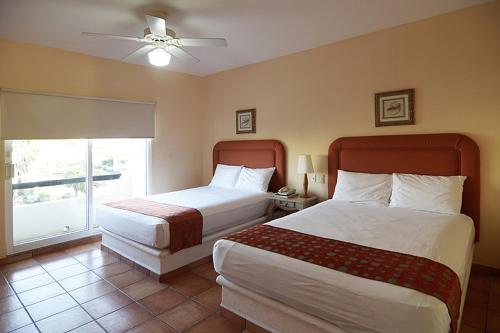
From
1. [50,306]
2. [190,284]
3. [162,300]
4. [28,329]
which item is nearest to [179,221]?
[190,284]

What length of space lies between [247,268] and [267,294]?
204mm

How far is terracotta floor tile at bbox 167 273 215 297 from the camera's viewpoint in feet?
8.80

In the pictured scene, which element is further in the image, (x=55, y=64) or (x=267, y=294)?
(x=55, y=64)

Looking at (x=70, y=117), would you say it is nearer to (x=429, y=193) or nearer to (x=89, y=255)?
(x=89, y=255)

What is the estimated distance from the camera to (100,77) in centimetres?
399

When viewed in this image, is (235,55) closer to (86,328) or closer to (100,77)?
(100,77)

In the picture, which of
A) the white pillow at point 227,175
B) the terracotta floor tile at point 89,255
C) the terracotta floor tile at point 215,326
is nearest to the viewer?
the terracotta floor tile at point 215,326

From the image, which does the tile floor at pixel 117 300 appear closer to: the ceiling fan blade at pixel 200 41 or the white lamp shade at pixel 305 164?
the white lamp shade at pixel 305 164

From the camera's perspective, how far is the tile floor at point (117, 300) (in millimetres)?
2170

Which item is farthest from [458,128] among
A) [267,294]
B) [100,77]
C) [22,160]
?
[22,160]

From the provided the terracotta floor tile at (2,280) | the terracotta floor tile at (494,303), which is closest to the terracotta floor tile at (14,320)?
the terracotta floor tile at (2,280)

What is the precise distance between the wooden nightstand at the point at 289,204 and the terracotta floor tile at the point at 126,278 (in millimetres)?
1766

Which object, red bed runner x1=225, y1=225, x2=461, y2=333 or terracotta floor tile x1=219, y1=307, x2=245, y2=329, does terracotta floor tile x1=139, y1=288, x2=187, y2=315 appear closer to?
terracotta floor tile x1=219, y1=307, x2=245, y2=329

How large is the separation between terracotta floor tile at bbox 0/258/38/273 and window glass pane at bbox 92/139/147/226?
0.98 meters
